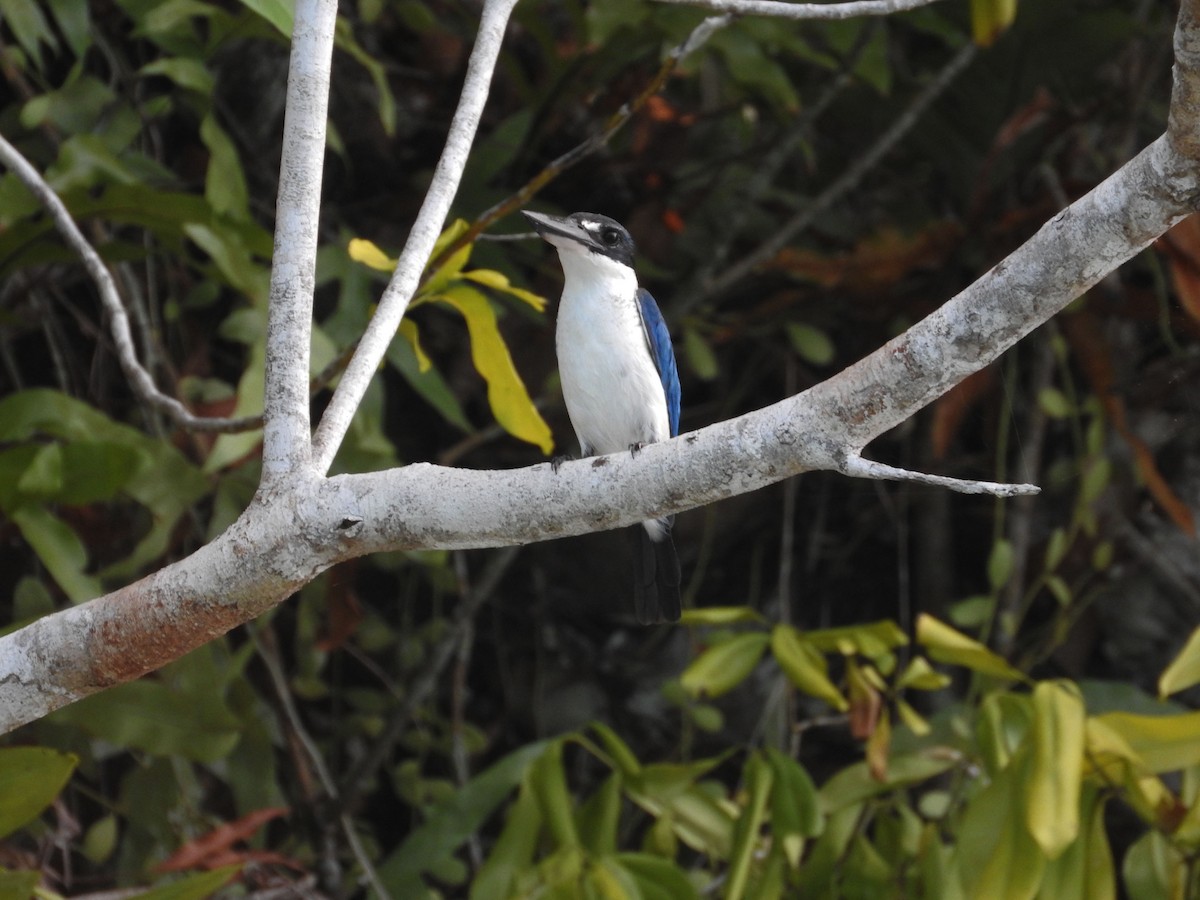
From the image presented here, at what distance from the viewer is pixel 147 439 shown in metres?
2.39

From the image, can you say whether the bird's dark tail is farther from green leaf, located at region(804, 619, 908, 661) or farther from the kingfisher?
green leaf, located at region(804, 619, 908, 661)

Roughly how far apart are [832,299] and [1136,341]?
2.80 ft

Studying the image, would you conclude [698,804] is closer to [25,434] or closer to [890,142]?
[25,434]

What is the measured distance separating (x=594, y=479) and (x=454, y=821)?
5.29 ft

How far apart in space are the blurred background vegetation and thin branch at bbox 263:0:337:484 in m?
0.31

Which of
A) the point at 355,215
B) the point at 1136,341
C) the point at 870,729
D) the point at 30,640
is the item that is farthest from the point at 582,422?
the point at 1136,341

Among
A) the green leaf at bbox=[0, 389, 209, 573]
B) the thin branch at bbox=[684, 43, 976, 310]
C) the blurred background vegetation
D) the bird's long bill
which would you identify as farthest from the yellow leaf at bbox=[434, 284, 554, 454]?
the thin branch at bbox=[684, 43, 976, 310]

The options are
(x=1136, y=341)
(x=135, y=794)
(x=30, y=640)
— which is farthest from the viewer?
(x=1136, y=341)

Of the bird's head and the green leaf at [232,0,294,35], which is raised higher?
the green leaf at [232,0,294,35]

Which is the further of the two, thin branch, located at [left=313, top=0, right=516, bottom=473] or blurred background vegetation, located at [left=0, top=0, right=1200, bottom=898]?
blurred background vegetation, located at [left=0, top=0, right=1200, bottom=898]

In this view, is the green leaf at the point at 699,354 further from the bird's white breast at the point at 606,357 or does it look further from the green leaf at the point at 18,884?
the green leaf at the point at 18,884

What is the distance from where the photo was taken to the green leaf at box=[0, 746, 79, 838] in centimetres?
178

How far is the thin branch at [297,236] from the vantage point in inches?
54.2

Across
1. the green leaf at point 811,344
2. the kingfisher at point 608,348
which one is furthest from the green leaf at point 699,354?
the kingfisher at point 608,348
